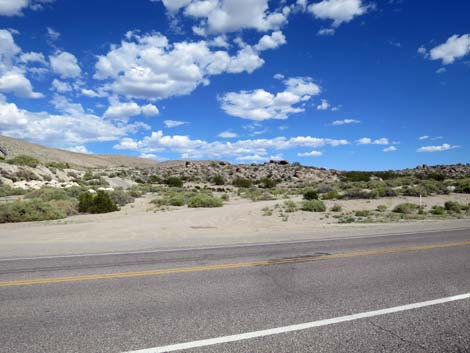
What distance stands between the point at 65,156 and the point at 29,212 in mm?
115733

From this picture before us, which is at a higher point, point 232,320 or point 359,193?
point 359,193

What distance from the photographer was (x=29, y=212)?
69.6 feet

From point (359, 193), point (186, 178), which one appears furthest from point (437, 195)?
point (186, 178)

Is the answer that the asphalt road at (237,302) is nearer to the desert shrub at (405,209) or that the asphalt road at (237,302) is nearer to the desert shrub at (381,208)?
the desert shrub at (405,209)

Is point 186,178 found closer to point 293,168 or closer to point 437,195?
point 293,168

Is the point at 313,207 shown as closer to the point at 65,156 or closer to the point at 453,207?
the point at 453,207

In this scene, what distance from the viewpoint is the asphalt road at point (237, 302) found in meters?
4.64

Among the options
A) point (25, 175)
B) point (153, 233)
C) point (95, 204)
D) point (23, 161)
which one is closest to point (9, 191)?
point (95, 204)

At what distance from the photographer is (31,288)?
7.15 metres

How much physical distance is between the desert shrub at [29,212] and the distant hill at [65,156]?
248 ft

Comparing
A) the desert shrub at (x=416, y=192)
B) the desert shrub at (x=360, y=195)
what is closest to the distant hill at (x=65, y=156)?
the desert shrub at (x=360, y=195)

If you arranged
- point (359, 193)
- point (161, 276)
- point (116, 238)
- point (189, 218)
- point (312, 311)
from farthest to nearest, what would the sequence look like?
point (359, 193) < point (189, 218) < point (116, 238) < point (161, 276) < point (312, 311)

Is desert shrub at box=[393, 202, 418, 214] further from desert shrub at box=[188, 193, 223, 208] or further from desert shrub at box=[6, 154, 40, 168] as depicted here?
desert shrub at box=[6, 154, 40, 168]

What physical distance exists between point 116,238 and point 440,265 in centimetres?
1179
